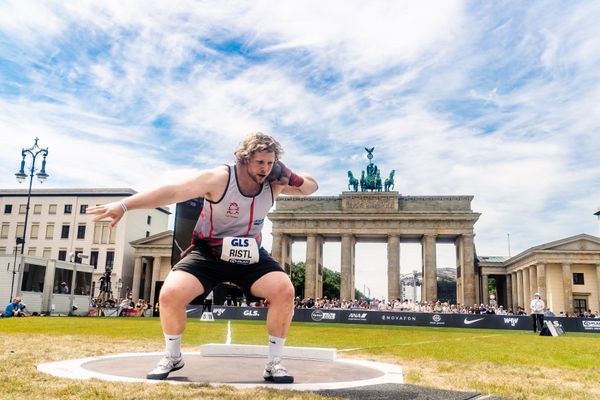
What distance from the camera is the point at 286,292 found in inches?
181

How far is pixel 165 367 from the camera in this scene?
4.48 metres

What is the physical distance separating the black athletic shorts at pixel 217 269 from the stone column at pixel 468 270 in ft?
199

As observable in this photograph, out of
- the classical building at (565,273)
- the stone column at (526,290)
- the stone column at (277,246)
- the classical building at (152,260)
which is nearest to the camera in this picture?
the classical building at (565,273)

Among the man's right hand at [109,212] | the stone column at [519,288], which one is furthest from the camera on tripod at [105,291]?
the stone column at [519,288]

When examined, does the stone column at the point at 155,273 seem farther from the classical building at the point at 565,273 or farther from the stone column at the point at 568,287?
the stone column at the point at 568,287

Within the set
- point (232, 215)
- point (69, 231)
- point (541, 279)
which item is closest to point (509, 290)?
point (541, 279)

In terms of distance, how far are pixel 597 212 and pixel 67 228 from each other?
71.3 meters

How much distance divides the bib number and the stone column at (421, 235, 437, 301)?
192 ft

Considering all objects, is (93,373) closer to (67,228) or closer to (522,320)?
(522,320)

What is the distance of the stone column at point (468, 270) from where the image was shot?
61375 millimetres

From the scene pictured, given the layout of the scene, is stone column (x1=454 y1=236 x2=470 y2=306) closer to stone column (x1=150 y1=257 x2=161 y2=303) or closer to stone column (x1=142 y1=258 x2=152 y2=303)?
stone column (x1=150 y1=257 x2=161 y2=303)

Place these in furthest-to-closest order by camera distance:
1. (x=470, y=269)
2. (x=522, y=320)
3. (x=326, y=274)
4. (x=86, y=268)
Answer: (x=326, y=274) < (x=470, y=269) < (x=86, y=268) < (x=522, y=320)

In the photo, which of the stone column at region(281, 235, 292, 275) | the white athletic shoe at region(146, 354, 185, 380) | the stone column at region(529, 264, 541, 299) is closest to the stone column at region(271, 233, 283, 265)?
the stone column at region(281, 235, 292, 275)

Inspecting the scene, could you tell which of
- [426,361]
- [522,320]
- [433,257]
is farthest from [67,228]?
[426,361]
